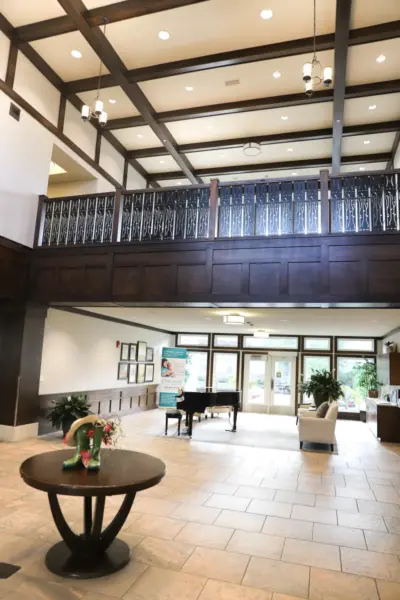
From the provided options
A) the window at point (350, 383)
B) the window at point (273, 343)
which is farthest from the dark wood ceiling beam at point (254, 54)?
the window at point (350, 383)

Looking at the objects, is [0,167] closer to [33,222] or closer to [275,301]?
[33,222]

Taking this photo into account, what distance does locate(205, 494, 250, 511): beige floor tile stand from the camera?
446 cm

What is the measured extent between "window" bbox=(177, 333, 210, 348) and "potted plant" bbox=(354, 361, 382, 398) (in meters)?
5.08

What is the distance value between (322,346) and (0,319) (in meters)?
9.76

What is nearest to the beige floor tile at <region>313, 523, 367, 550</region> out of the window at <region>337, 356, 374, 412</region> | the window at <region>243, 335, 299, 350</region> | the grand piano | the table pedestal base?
the table pedestal base

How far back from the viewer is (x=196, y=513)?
423 cm

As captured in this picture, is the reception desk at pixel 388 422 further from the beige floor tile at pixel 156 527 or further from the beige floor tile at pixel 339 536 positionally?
the beige floor tile at pixel 156 527

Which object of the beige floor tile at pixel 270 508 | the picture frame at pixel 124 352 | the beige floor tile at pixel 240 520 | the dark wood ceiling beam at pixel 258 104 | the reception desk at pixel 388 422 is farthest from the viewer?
the picture frame at pixel 124 352

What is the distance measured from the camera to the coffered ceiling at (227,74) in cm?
587

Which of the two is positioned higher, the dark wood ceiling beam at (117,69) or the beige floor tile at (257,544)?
the dark wood ceiling beam at (117,69)

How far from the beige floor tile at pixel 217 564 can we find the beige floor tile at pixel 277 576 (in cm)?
7

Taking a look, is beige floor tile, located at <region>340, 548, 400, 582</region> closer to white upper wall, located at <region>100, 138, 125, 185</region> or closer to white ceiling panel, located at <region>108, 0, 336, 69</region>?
white ceiling panel, located at <region>108, 0, 336, 69</region>

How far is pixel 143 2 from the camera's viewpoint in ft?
18.3

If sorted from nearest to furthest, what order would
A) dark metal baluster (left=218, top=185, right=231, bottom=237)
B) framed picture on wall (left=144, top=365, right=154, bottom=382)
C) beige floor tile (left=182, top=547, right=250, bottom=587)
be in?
1. beige floor tile (left=182, top=547, right=250, bottom=587)
2. dark metal baluster (left=218, top=185, right=231, bottom=237)
3. framed picture on wall (left=144, top=365, right=154, bottom=382)
